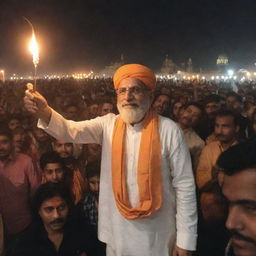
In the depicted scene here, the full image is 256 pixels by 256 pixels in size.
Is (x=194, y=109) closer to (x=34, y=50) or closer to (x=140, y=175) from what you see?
(x=140, y=175)

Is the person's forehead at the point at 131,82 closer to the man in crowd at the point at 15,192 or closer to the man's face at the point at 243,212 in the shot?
the man's face at the point at 243,212

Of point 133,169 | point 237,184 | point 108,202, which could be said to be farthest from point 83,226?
point 237,184

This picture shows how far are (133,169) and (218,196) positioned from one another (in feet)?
3.91

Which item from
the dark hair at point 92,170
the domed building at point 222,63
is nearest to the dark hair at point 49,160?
the dark hair at point 92,170

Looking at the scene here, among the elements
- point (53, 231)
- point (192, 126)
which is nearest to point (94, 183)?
point (53, 231)

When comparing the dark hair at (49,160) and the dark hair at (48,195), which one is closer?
the dark hair at (48,195)

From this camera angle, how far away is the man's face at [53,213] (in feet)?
11.1

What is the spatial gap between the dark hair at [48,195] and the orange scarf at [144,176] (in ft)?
2.94

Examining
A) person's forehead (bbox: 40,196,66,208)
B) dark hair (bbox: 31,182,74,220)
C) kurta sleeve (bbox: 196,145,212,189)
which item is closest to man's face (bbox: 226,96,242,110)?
kurta sleeve (bbox: 196,145,212,189)

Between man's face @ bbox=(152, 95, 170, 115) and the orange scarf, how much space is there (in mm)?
3999

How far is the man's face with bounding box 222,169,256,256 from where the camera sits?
1464 mm

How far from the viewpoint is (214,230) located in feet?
12.2

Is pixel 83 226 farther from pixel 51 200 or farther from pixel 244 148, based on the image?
pixel 244 148

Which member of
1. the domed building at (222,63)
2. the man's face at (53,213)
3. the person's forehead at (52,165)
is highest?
the domed building at (222,63)
